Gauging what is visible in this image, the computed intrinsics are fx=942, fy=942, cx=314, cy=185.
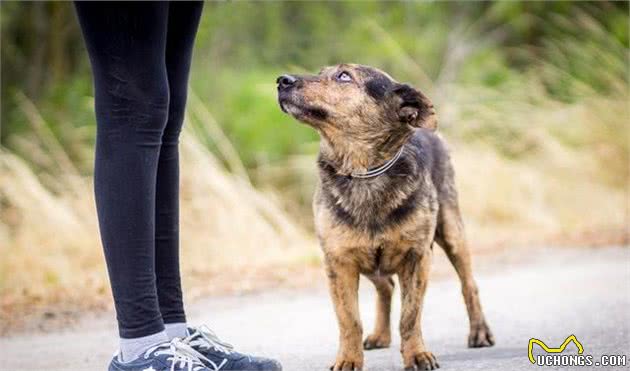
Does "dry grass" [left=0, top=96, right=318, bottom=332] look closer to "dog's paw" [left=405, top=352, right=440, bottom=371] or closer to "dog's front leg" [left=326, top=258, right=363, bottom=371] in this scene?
"dog's front leg" [left=326, top=258, right=363, bottom=371]

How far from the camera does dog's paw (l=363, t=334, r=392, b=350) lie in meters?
4.50

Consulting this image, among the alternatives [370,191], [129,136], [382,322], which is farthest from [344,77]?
[129,136]

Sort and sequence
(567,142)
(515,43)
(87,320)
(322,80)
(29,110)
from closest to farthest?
(322,80) → (87,320) → (29,110) → (567,142) → (515,43)

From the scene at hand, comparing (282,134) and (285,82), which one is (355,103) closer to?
(285,82)

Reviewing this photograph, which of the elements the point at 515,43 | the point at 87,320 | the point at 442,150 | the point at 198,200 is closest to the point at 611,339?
the point at 442,150

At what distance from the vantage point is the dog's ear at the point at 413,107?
4.02 meters

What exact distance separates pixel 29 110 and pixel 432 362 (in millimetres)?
6471

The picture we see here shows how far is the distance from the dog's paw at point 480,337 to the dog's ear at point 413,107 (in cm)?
103

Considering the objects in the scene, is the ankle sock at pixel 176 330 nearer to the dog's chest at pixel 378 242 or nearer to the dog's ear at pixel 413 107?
the dog's chest at pixel 378 242

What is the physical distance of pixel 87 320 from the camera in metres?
5.79

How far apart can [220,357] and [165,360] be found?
0.36 meters

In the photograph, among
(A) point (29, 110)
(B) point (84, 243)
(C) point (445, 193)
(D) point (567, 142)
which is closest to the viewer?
(C) point (445, 193)

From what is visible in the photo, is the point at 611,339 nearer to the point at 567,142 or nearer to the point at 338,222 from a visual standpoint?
the point at 338,222

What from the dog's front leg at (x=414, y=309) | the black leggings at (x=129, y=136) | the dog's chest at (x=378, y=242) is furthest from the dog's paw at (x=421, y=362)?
the black leggings at (x=129, y=136)
